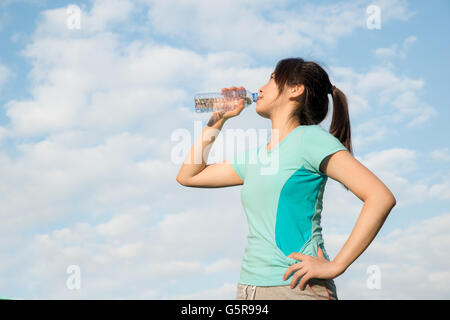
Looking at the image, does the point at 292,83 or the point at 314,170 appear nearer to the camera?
the point at 314,170

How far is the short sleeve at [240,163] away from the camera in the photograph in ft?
10.2

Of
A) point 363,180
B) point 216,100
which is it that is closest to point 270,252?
point 363,180

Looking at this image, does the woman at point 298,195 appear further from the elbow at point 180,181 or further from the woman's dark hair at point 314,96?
the elbow at point 180,181

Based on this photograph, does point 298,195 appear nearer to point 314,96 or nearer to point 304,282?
point 304,282

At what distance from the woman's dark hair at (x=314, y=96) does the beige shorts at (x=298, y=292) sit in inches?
36.2

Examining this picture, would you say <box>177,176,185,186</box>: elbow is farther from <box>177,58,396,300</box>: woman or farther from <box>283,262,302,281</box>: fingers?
<box>283,262,302,281</box>: fingers

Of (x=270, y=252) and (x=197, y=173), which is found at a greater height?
(x=197, y=173)

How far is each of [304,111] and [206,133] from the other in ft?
2.61

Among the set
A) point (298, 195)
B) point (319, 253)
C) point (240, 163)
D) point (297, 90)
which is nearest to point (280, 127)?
point (297, 90)

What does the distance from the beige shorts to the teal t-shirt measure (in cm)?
3

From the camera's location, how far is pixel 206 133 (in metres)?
3.48

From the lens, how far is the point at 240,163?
3146 mm

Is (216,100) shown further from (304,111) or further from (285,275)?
(285,275)

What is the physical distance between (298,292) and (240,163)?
101cm
